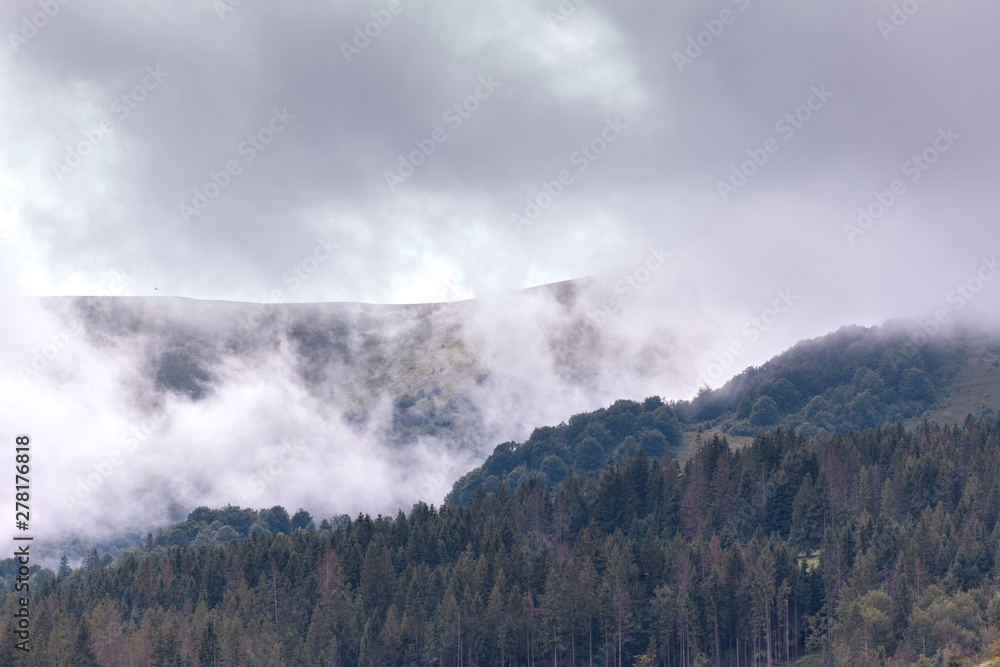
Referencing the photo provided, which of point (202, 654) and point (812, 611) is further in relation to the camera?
point (812, 611)

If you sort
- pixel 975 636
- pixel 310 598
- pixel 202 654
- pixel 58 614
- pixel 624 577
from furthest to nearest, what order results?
1. pixel 310 598
2. pixel 624 577
3. pixel 58 614
4. pixel 202 654
5. pixel 975 636

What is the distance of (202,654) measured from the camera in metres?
158

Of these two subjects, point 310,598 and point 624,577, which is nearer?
point 624,577

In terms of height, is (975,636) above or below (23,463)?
below

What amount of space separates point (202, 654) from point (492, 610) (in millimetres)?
45951

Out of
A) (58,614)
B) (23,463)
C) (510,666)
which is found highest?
(23,463)

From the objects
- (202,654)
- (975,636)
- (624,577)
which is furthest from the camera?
(624,577)

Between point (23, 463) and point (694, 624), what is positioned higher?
point (23, 463)

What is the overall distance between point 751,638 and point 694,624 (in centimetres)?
920

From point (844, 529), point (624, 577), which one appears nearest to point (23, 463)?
point (624, 577)

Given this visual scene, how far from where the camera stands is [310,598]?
19262 centimetres

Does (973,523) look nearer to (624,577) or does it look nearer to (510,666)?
(624,577)

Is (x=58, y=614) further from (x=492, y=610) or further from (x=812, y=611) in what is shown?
(x=812, y=611)

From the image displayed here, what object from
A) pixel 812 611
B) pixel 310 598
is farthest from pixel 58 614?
pixel 812 611
